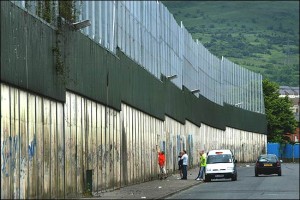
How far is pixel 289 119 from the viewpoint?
158 meters

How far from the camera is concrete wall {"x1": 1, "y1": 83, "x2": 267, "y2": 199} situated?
28.0m

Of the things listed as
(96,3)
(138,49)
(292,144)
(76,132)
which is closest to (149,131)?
(138,49)

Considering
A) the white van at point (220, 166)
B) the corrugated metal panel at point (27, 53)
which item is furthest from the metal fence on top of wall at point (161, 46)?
the white van at point (220, 166)

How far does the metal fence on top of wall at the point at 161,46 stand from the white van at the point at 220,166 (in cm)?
635

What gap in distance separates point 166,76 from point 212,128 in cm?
3514

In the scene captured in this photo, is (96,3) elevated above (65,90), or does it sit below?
above

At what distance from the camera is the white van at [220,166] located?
196ft

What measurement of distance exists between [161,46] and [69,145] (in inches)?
1356

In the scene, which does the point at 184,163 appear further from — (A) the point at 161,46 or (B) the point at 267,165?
(A) the point at 161,46

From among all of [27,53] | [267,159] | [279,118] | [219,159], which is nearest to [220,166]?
[219,159]

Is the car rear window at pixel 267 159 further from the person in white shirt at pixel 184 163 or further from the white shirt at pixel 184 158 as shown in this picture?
the white shirt at pixel 184 158

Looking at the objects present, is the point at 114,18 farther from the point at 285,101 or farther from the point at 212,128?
the point at 285,101

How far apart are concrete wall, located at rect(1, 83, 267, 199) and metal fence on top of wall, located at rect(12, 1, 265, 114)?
297cm

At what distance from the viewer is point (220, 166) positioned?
198ft
